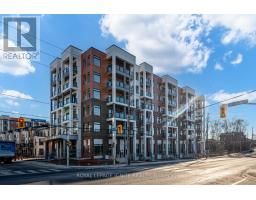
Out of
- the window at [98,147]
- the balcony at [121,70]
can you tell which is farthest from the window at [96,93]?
the window at [98,147]

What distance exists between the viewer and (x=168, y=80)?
52406mm

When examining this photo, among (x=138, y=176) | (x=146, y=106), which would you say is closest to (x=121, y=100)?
(x=146, y=106)

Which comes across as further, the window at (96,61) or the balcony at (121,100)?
the balcony at (121,100)

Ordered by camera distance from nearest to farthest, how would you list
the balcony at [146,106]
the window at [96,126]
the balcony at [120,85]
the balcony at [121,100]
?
the window at [96,126] → the balcony at [121,100] → the balcony at [120,85] → the balcony at [146,106]

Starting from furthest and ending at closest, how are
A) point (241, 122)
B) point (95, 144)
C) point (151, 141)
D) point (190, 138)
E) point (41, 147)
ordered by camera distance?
point (241, 122)
point (41, 147)
point (190, 138)
point (151, 141)
point (95, 144)

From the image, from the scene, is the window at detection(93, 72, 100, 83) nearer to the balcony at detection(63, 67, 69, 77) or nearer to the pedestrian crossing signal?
the balcony at detection(63, 67, 69, 77)

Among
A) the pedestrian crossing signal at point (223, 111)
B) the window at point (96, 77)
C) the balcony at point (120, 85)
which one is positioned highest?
the window at point (96, 77)

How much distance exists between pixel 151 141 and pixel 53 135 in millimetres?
20681

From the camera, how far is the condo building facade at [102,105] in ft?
146

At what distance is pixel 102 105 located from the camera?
161 ft

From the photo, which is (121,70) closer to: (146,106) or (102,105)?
(102,105)

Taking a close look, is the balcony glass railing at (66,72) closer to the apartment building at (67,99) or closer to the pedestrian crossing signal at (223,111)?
the apartment building at (67,99)
